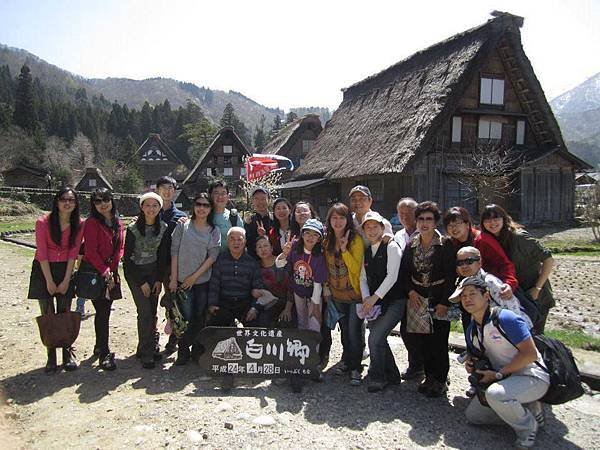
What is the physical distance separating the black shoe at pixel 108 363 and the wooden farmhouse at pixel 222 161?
112ft

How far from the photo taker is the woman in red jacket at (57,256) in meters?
4.27

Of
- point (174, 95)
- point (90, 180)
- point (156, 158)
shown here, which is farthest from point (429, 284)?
point (174, 95)

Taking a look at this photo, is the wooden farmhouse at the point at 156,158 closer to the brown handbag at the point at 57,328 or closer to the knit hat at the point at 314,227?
the brown handbag at the point at 57,328

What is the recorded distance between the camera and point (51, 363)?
14.2ft

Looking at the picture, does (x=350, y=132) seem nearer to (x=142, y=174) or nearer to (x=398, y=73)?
(x=398, y=73)

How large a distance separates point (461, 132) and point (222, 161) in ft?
85.1

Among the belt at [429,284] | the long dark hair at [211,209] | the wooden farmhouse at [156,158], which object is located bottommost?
the belt at [429,284]

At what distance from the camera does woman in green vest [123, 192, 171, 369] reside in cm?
448

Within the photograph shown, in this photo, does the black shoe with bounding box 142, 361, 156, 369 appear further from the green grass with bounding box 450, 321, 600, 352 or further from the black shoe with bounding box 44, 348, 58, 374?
the green grass with bounding box 450, 321, 600, 352

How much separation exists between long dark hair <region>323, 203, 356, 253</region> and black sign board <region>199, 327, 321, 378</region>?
0.86 meters

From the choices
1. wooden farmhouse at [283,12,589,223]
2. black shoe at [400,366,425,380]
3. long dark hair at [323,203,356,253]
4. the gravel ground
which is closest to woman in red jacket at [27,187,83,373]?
the gravel ground

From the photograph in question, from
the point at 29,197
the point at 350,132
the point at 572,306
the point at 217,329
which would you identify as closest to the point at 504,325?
the point at 217,329

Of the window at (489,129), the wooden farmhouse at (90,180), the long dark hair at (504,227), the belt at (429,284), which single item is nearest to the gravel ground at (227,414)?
the belt at (429,284)

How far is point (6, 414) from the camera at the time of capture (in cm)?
356
